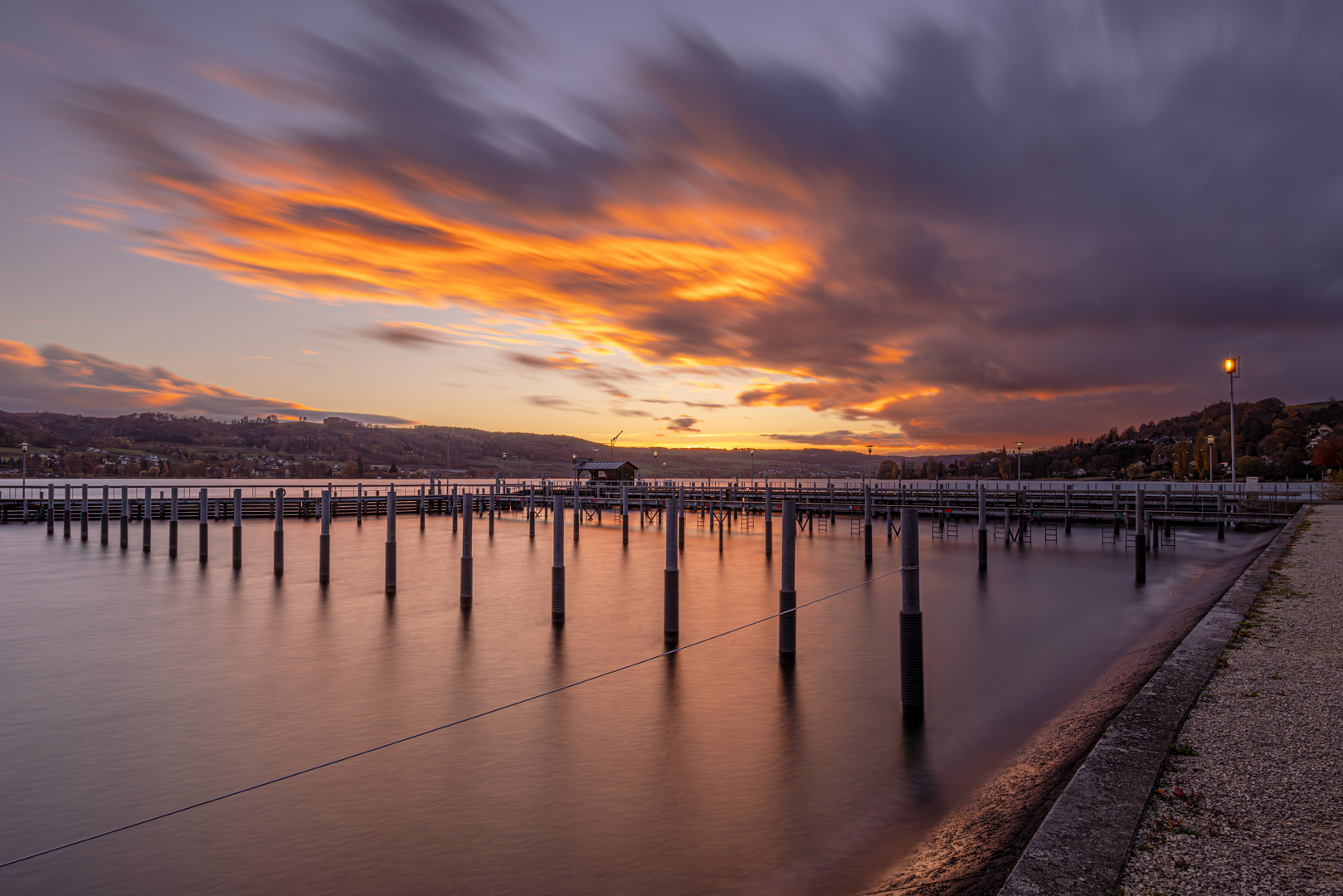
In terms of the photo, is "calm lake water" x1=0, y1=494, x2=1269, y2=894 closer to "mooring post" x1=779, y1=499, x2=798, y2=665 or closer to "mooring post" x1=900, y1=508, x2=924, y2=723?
"mooring post" x1=779, y1=499, x2=798, y2=665

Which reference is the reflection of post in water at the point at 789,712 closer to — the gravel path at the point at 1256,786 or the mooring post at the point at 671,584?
the mooring post at the point at 671,584

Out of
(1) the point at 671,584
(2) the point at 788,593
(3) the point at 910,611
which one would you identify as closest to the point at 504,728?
(1) the point at 671,584

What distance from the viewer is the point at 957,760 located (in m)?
13.2

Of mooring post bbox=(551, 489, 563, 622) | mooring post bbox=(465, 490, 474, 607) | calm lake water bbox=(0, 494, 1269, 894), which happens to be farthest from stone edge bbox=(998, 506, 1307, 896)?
mooring post bbox=(465, 490, 474, 607)

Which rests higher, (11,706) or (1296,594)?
(1296,594)

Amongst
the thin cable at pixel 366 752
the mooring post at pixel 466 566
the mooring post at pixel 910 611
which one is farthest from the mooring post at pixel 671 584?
the mooring post at pixel 466 566

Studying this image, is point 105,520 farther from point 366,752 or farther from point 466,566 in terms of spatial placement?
point 366,752

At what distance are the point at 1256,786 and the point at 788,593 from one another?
12579mm

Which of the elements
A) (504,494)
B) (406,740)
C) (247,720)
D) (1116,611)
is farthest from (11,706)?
(504,494)

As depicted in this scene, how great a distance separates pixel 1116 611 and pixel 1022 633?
5.78m

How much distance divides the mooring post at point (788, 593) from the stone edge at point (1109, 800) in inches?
344

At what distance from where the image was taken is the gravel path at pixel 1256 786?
17.0ft

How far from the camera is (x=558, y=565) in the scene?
80.4 ft

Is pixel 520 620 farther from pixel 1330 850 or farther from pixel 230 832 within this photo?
pixel 1330 850
